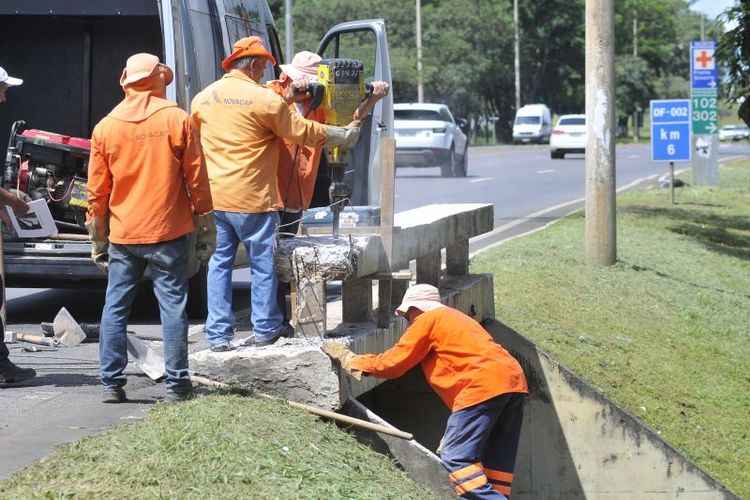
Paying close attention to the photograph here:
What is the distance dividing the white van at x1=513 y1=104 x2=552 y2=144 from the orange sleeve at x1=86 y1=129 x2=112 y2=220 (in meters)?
61.9

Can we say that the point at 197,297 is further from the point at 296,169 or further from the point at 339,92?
the point at 339,92

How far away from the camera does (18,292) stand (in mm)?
13148

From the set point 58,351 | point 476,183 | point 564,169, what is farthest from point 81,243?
point 564,169

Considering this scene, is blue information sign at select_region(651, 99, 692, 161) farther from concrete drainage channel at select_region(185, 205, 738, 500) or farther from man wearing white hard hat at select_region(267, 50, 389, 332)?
man wearing white hard hat at select_region(267, 50, 389, 332)

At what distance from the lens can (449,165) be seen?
3325 centimetres

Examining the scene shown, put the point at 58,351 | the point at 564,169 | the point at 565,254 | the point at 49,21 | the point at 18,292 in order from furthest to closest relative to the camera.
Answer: the point at 564,169 < the point at 565,254 < the point at 18,292 < the point at 49,21 < the point at 58,351

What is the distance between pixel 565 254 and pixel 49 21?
6.76m

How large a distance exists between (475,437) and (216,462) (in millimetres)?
2440

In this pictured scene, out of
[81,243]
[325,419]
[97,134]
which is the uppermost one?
[97,134]

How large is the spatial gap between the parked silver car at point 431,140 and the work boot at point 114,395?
2530cm

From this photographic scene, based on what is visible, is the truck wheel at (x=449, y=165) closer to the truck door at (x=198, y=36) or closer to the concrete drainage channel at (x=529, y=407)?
the truck door at (x=198, y=36)

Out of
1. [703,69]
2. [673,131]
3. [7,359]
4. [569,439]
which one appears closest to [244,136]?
[7,359]

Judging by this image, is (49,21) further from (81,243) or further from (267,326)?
(267,326)

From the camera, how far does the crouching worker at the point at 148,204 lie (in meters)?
6.96
